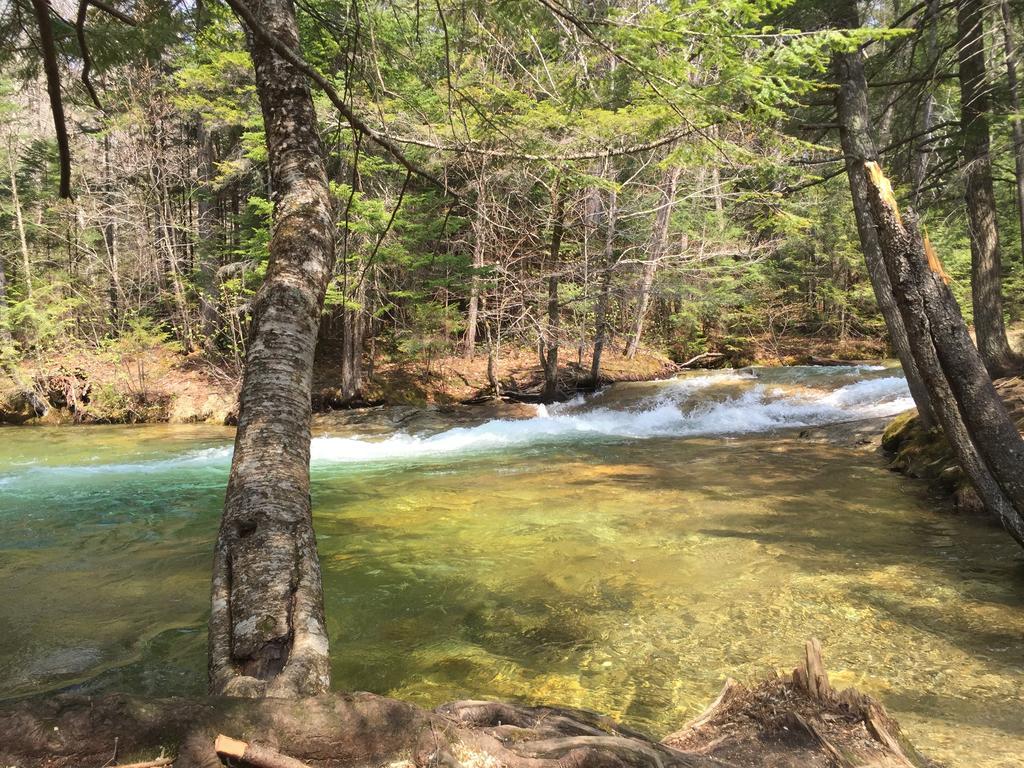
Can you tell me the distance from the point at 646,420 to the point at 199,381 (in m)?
13.4

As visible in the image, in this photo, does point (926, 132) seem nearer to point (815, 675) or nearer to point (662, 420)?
point (815, 675)

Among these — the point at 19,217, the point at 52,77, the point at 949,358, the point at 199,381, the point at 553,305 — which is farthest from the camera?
the point at 199,381

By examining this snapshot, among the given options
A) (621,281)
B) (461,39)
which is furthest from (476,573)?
(621,281)

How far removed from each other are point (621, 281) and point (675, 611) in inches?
568

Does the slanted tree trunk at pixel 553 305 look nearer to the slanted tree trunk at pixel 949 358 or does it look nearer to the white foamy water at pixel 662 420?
the white foamy water at pixel 662 420

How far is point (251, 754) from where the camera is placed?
116 centimetres

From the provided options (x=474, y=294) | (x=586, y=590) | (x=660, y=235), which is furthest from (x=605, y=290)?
(x=586, y=590)

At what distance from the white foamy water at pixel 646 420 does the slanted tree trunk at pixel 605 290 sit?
138cm

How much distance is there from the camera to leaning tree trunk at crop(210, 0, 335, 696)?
182cm

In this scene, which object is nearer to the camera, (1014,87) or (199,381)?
(1014,87)

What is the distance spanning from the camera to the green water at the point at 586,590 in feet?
11.2

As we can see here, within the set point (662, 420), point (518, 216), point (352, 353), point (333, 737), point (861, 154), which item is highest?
point (518, 216)

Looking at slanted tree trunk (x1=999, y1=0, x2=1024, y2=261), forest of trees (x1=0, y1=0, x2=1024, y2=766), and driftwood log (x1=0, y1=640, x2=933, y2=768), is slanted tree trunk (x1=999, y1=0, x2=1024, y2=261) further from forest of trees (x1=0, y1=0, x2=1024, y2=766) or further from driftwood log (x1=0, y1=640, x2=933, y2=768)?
driftwood log (x1=0, y1=640, x2=933, y2=768)

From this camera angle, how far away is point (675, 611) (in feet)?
14.3
